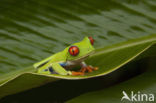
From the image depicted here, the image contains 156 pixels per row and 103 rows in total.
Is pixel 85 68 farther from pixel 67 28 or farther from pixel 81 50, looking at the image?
pixel 67 28

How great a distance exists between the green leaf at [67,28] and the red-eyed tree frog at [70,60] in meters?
0.08

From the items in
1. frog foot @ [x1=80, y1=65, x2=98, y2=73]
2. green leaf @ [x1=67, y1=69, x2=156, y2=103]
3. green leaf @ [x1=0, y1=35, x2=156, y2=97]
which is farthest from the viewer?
frog foot @ [x1=80, y1=65, x2=98, y2=73]

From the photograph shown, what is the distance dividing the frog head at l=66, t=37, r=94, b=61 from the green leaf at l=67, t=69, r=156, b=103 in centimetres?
27

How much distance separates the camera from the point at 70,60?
1.98 metres

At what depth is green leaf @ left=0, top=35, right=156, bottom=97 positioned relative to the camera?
1.56m

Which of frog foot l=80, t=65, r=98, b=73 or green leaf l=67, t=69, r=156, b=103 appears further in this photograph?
frog foot l=80, t=65, r=98, b=73

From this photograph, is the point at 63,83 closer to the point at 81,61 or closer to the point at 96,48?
the point at 81,61

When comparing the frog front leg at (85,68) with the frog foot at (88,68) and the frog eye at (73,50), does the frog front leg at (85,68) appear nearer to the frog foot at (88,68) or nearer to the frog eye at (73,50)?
the frog foot at (88,68)

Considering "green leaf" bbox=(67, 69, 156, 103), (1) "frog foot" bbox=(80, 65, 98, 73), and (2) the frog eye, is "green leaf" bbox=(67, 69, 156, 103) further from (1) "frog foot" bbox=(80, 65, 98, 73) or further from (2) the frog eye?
(2) the frog eye

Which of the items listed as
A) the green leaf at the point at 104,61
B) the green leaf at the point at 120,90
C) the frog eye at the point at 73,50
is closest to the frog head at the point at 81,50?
the frog eye at the point at 73,50

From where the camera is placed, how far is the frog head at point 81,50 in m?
1.89

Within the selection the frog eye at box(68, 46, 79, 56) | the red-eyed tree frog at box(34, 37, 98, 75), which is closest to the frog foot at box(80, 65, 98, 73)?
the red-eyed tree frog at box(34, 37, 98, 75)

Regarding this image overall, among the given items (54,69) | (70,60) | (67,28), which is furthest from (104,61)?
(67,28)

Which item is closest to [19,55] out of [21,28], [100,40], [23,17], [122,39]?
[21,28]
